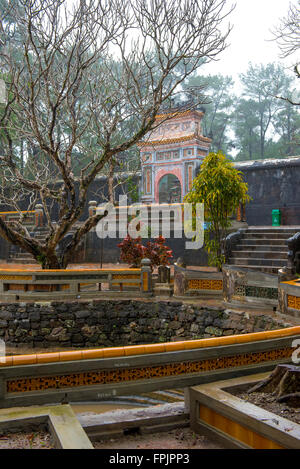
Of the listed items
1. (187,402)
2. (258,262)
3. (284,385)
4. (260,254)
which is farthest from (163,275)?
(284,385)

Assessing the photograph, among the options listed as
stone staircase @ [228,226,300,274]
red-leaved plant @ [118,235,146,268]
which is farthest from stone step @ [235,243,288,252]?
red-leaved plant @ [118,235,146,268]

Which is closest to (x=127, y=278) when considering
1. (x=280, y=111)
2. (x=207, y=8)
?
(x=207, y=8)

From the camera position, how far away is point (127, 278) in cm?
1031

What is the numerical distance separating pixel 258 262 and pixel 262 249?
69 centimetres

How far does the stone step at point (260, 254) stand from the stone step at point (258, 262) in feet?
0.68

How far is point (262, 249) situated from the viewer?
1179cm

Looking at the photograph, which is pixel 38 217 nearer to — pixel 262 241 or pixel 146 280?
pixel 146 280

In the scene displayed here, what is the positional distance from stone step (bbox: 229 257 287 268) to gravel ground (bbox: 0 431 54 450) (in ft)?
28.5

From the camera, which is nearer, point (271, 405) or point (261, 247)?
point (271, 405)

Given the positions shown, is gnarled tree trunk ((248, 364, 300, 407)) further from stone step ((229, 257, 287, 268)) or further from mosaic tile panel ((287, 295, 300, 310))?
stone step ((229, 257, 287, 268))

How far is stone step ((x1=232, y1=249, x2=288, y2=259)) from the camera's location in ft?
36.7

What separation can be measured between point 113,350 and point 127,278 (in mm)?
6655

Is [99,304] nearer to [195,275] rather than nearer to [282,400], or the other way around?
[195,275]

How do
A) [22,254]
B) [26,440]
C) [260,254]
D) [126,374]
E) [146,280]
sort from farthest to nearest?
[22,254] < [260,254] < [146,280] < [126,374] < [26,440]
